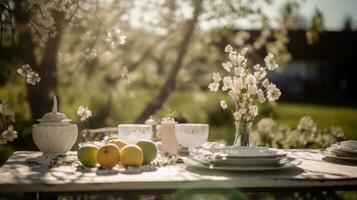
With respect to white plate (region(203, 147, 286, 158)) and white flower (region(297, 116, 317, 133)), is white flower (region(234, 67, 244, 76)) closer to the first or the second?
white plate (region(203, 147, 286, 158))

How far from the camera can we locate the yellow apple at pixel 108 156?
2.84 m

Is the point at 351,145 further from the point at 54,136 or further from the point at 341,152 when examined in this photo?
the point at 54,136

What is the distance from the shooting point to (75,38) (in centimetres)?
845

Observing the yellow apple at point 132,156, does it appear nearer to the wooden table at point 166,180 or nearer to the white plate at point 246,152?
the wooden table at point 166,180

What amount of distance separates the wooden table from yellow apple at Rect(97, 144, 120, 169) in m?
0.07

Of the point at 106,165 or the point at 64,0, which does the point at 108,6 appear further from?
the point at 106,165

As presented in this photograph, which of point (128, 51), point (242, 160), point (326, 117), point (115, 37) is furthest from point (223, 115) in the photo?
point (242, 160)

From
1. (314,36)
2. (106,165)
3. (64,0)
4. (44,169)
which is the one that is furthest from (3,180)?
(314,36)

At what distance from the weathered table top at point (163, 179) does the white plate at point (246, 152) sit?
0.08m

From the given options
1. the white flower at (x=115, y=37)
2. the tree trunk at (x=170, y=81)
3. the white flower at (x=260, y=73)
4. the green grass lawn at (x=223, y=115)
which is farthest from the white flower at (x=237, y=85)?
the green grass lawn at (x=223, y=115)

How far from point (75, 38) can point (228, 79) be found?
5.71m

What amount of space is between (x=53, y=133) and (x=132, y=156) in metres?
0.62

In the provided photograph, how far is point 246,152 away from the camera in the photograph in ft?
9.36

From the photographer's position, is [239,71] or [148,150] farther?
[239,71]
